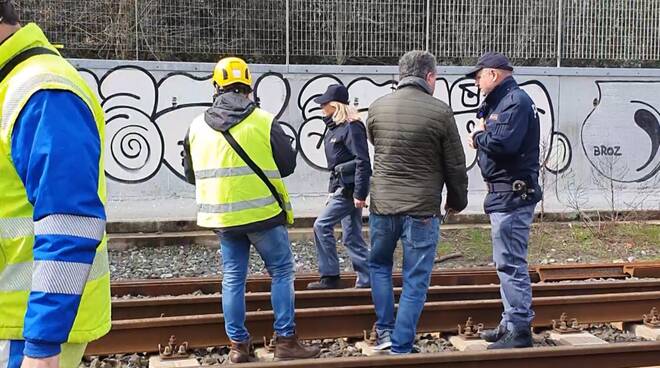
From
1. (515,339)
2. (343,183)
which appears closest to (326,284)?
(343,183)

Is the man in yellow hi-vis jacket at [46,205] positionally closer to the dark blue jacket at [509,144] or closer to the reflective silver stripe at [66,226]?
the reflective silver stripe at [66,226]

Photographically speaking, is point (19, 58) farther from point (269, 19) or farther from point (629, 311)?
point (269, 19)

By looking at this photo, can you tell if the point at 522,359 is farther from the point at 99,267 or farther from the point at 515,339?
the point at 99,267

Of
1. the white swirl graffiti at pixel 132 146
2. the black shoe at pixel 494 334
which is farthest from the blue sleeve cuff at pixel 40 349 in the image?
the white swirl graffiti at pixel 132 146

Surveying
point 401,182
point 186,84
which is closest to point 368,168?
point 401,182

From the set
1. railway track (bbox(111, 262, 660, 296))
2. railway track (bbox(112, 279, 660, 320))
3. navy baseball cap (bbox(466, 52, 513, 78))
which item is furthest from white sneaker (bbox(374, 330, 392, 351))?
navy baseball cap (bbox(466, 52, 513, 78))

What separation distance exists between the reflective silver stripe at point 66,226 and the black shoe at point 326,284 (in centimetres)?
524

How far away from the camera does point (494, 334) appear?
5.73 m

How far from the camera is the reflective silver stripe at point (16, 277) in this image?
2.35 metres

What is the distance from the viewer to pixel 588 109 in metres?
14.5

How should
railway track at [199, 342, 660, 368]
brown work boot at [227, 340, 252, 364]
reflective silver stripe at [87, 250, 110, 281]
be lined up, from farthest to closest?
brown work boot at [227, 340, 252, 364], railway track at [199, 342, 660, 368], reflective silver stripe at [87, 250, 110, 281]

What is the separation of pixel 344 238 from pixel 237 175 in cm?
260

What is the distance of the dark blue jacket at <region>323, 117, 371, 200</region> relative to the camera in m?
6.69

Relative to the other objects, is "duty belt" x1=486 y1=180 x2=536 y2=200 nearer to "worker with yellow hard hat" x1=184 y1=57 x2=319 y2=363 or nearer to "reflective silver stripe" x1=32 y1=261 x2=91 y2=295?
"worker with yellow hard hat" x1=184 y1=57 x2=319 y2=363
